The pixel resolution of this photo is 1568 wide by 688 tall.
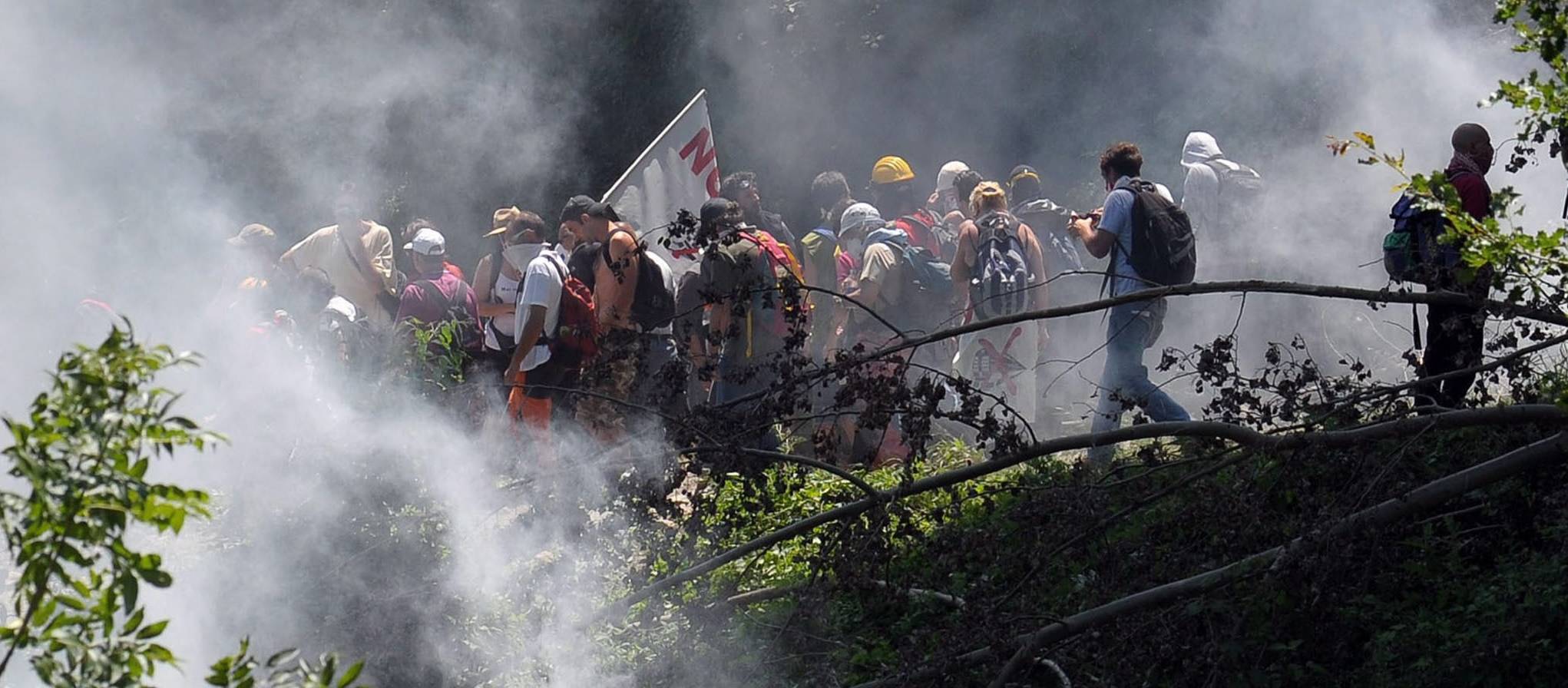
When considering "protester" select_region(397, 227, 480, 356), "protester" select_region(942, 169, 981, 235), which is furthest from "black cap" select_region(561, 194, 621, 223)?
"protester" select_region(942, 169, 981, 235)

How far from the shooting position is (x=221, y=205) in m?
11.5

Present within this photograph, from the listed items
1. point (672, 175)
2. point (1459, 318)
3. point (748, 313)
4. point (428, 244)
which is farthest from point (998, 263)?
point (1459, 318)

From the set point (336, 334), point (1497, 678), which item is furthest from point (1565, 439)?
point (336, 334)

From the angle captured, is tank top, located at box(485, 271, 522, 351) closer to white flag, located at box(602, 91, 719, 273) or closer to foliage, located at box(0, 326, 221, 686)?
white flag, located at box(602, 91, 719, 273)

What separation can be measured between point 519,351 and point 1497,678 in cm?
391

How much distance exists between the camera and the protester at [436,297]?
729 centimetres

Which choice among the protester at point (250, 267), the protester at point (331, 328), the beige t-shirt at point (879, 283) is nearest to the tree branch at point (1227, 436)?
the protester at point (331, 328)

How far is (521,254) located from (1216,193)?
367 centimetres

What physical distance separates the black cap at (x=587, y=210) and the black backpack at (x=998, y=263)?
1.63 m

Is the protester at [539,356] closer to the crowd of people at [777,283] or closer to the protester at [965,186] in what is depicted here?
the crowd of people at [777,283]

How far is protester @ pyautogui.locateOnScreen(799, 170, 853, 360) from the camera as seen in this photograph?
25.8 feet

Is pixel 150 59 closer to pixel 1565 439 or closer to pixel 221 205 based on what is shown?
pixel 221 205

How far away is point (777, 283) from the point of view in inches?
202

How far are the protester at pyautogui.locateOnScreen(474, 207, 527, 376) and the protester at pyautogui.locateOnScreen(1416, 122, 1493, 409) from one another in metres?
3.70
